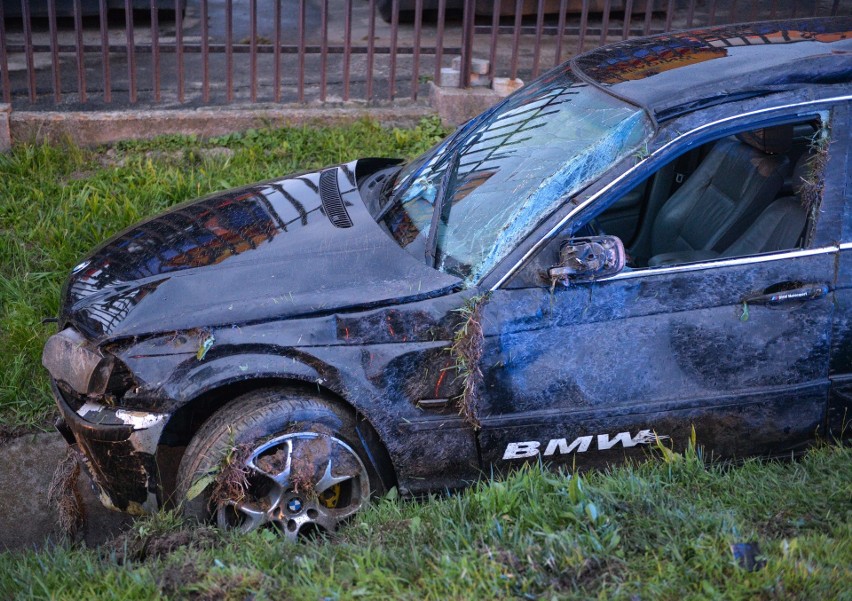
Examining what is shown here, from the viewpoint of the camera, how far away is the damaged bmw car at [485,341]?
3.14m

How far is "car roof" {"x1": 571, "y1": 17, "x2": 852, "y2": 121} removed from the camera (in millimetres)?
3307

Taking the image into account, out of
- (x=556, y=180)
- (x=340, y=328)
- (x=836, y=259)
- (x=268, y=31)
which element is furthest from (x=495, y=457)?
(x=268, y=31)

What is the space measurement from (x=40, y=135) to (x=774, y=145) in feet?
16.0

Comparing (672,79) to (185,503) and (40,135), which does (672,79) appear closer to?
(185,503)

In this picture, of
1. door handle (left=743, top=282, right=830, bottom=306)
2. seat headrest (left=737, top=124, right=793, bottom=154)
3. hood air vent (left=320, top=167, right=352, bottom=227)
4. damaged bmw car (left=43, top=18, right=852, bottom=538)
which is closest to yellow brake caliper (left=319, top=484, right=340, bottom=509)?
damaged bmw car (left=43, top=18, right=852, bottom=538)

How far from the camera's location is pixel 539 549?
2.75 metres

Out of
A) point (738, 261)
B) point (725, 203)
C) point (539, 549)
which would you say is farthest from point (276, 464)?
point (725, 203)

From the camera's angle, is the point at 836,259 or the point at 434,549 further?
the point at 836,259

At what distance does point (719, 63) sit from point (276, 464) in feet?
7.37

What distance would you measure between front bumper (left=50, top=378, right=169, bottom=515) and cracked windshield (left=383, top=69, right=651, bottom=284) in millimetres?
1160

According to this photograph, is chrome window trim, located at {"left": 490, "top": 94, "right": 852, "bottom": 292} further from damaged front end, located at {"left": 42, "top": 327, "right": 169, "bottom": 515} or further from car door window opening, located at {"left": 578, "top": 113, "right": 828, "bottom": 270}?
damaged front end, located at {"left": 42, "top": 327, "right": 169, "bottom": 515}

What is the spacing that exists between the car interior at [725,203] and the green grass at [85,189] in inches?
97.7

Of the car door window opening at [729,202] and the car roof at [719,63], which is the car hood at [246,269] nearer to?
the car door window opening at [729,202]

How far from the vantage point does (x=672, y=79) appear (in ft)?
11.4
